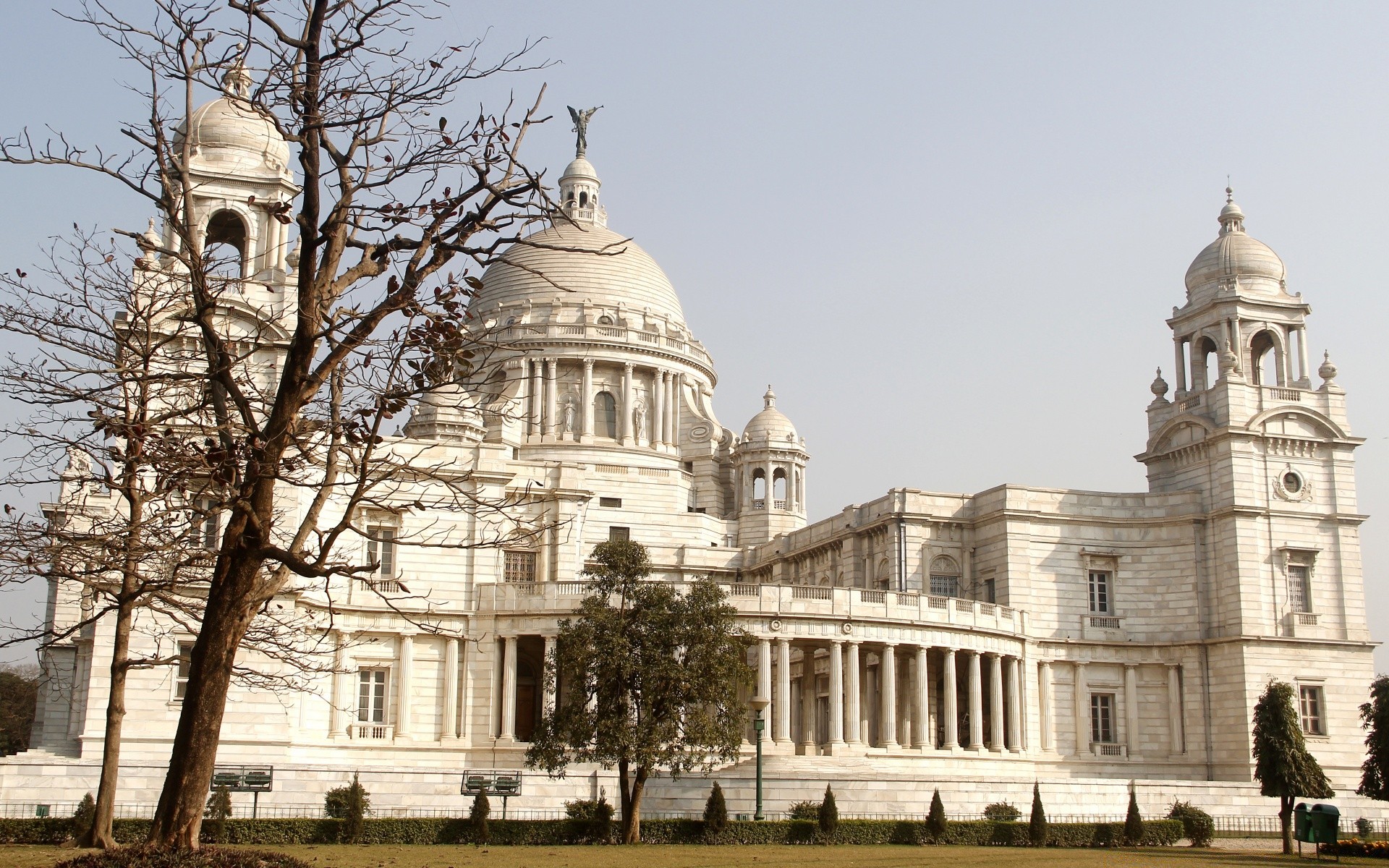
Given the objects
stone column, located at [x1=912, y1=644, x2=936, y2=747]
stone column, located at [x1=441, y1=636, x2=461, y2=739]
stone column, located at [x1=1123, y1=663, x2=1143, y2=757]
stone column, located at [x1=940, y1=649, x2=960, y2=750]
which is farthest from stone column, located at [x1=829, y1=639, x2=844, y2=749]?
stone column, located at [x1=441, y1=636, x2=461, y2=739]

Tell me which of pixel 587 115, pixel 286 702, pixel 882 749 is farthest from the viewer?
pixel 587 115

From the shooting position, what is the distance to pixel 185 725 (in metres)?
17.5

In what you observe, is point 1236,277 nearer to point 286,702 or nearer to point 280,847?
point 286,702

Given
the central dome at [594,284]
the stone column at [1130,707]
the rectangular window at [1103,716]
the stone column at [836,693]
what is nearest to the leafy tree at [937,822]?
the stone column at [836,693]

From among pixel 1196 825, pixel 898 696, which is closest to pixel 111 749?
pixel 1196 825

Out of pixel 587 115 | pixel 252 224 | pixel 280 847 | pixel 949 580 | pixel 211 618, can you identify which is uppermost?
pixel 587 115

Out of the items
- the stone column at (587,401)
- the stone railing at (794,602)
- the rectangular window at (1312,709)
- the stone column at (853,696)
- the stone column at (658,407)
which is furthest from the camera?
the stone column at (658,407)

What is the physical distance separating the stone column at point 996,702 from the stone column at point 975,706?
593 millimetres

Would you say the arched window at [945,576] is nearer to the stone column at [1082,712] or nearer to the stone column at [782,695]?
the stone column at [1082,712]

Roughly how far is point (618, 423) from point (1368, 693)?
4396cm

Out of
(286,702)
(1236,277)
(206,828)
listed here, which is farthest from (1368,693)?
(206,828)

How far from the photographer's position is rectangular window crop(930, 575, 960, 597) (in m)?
65.4

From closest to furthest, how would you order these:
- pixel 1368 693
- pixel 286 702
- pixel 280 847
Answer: pixel 280 847
pixel 286 702
pixel 1368 693

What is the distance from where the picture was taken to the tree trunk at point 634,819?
1492 inches
